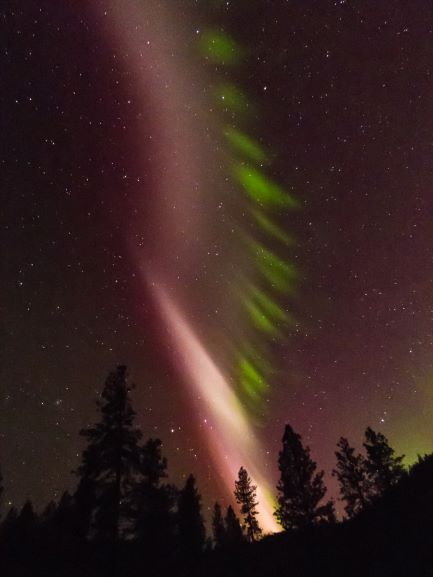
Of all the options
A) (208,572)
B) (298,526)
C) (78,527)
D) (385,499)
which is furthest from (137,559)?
(385,499)

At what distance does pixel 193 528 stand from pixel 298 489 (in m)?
11.6

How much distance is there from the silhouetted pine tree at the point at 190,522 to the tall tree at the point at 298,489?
8.11 metres

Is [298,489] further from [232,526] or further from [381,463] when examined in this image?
[232,526]

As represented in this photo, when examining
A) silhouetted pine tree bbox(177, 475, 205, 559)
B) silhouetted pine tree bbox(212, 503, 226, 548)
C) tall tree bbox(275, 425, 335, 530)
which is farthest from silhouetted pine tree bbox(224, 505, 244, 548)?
tall tree bbox(275, 425, 335, 530)

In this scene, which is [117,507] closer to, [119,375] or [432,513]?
[119,375]

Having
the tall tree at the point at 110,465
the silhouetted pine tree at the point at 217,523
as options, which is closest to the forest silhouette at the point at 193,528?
the tall tree at the point at 110,465

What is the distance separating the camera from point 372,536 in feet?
65.6

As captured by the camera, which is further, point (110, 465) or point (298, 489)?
point (298, 489)

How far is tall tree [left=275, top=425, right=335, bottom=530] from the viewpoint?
2612 cm

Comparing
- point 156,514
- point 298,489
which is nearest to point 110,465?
point 156,514

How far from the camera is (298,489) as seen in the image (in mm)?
27375

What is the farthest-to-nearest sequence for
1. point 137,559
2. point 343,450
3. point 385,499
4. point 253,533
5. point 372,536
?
point 253,533 < point 343,450 < point 385,499 < point 137,559 < point 372,536

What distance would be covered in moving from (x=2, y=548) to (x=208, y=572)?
1460 centimetres

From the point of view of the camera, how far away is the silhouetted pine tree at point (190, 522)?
30.9 meters
